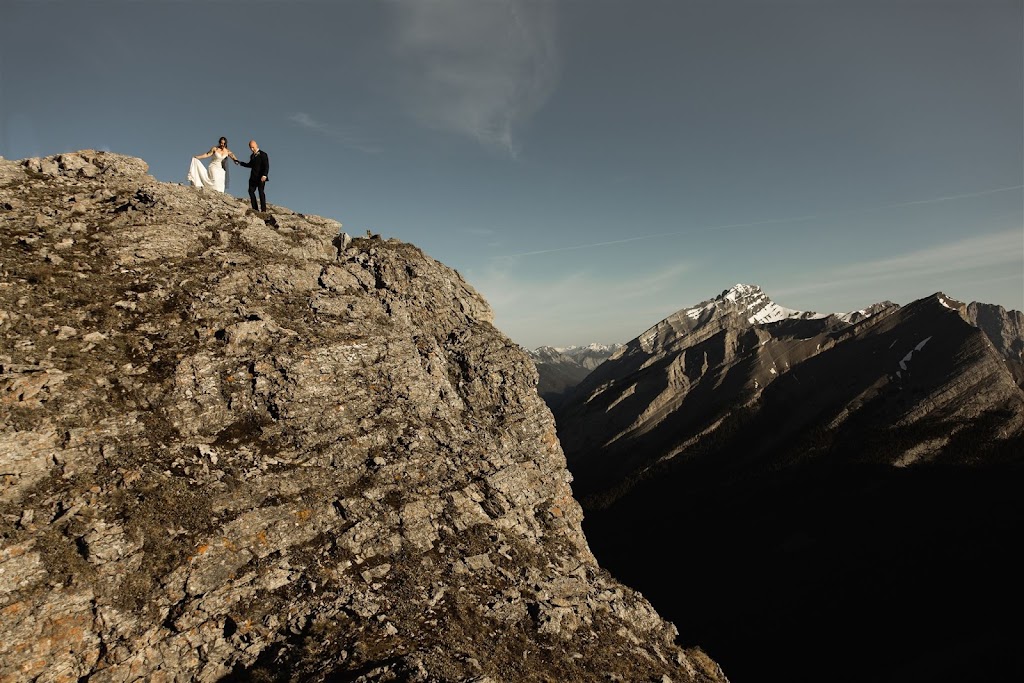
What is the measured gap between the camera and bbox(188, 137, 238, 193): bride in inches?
1373

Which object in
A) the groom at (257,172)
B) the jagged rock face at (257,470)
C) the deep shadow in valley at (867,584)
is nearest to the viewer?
the jagged rock face at (257,470)

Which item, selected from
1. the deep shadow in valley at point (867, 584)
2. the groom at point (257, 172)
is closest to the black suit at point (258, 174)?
the groom at point (257, 172)

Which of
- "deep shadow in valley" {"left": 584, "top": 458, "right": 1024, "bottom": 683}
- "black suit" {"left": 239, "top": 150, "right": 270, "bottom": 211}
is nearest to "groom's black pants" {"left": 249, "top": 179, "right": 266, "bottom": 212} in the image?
"black suit" {"left": 239, "top": 150, "right": 270, "bottom": 211}

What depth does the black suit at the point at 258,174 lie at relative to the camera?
34594mm

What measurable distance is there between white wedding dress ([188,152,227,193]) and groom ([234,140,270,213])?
1552mm

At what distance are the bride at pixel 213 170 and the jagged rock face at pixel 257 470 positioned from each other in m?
1.48

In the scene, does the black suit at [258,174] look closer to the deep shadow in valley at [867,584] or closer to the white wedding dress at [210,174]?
the white wedding dress at [210,174]

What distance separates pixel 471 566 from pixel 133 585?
14.6m

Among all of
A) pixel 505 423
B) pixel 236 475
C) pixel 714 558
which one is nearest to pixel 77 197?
pixel 236 475

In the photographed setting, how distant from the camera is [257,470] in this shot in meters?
22.4

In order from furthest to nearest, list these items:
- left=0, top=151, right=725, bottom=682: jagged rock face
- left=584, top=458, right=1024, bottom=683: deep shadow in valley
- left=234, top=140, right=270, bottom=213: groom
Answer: left=584, top=458, right=1024, bottom=683: deep shadow in valley, left=234, top=140, right=270, bottom=213: groom, left=0, top=151, right=725, bottom=682: jagged rock face

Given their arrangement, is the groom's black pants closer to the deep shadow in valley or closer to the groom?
the groom

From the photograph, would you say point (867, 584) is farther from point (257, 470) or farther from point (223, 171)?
point (223, 171)

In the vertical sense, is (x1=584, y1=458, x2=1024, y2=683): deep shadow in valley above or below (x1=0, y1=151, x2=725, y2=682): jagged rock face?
below
